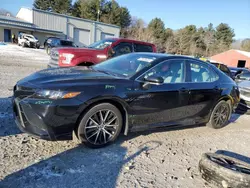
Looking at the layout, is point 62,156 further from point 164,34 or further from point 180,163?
point 164,34

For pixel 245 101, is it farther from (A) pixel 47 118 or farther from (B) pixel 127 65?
(A) pixel 47 118

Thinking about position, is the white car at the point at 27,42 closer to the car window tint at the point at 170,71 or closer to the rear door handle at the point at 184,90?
the car window tint at the point at 170,71

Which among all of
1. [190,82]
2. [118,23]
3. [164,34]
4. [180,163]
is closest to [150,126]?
[180,163]

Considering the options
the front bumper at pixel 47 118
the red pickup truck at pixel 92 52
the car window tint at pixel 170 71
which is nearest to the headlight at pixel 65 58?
the red pickup truck at pixel 92 52

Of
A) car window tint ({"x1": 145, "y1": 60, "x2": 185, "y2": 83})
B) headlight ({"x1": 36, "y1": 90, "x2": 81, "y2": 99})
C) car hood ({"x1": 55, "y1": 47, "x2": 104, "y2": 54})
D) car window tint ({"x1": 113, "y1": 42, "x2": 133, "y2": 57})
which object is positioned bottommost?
headlight ({"x1": 36, "y1": 90, "x2": 81, "y2": 99})

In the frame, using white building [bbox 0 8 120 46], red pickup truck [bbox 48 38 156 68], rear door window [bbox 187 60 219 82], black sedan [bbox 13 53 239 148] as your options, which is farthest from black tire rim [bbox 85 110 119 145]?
white building [bbox 0 8 120 46]

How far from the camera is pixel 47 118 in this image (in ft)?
10.5

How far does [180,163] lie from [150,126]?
86 cm

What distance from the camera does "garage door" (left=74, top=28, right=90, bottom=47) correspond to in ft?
146

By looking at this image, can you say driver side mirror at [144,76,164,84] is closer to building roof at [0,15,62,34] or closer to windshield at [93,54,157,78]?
windshield at [93,54,157,78]

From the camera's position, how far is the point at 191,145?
4.34 meters

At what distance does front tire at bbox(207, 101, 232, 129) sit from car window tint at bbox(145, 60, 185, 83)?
1420mm

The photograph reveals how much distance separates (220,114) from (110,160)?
321 centimetres

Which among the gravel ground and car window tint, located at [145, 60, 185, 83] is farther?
car window tint, located at [145, 60, 185, 83]
